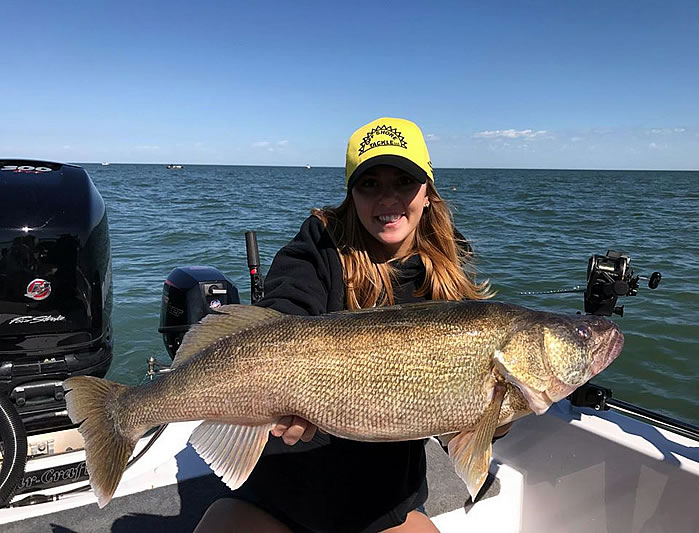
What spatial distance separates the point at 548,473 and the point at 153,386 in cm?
290

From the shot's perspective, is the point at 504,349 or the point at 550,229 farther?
the point at 550,229

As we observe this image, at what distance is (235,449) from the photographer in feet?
7.65

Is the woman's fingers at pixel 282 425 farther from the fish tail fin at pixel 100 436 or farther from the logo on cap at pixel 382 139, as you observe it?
the logo on cap at pixel 382 139

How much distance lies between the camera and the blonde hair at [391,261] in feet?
9.75

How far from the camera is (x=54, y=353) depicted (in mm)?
3789

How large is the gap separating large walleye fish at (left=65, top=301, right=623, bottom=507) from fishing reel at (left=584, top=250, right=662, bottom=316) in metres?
1.25

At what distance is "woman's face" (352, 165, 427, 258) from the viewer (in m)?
2.88

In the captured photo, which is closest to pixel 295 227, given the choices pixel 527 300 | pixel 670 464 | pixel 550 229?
pixel 550 229

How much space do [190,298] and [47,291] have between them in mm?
1292

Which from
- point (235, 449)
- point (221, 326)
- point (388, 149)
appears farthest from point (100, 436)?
point (388, 149)

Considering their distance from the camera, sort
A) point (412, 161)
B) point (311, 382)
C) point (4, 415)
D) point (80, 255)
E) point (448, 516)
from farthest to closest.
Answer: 1. point (80, 255)
2. point (448, 516)
3. point (4, 415)
4. point (412, 161)
5. point (311, 382)

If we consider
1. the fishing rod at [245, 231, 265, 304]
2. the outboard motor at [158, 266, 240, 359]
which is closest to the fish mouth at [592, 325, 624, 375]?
the fishing rod at [245, 231, 265, 304]

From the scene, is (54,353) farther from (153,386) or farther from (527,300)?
(527,300)

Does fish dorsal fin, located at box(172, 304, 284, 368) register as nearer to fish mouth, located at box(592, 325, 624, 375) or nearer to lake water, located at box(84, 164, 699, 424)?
fish mouth, located at box(592, 325, 624, 375)
